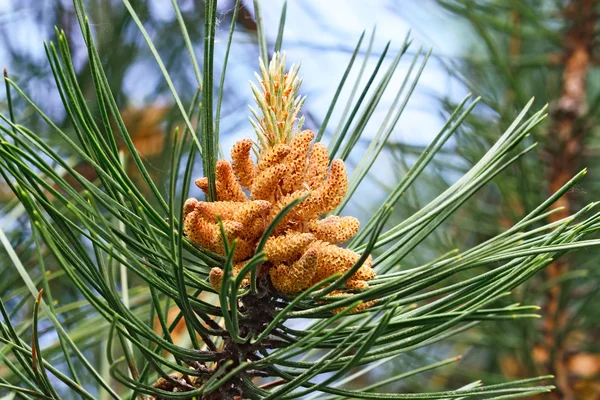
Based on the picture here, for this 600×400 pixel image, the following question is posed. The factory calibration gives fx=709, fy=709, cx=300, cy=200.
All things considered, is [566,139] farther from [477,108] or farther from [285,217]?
[285,217]

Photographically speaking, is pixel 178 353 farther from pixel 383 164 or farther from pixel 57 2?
pixel 383 164

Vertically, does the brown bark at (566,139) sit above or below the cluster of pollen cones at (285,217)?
above

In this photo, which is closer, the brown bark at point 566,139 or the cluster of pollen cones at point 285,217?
the cluster of pollen cones at point 285,217

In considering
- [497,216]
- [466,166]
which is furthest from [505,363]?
[466,166]

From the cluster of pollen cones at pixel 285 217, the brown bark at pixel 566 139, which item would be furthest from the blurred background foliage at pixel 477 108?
the cluster of pollen cones at pixel 285 217

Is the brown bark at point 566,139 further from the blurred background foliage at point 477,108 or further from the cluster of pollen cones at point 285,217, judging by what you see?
the cluster of pollen cones at point 285,217

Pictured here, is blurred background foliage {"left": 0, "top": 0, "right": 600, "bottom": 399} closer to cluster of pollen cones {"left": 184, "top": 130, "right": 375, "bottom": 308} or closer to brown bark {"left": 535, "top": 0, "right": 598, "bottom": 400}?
brown bark {"left": 535, "top": 0, "right": 598, "bottom": 400}
